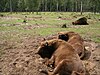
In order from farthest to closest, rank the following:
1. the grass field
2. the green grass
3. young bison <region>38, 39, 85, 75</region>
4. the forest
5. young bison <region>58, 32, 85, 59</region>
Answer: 1. the forest
2. the grass field
3. the green grass
4. young bison <region>58, 32, 85, 59</region>
5. young bison <region>38, 39, 85, 75</region>

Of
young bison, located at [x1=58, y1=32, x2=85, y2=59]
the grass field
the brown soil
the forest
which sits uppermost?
young bison, located at [x1=58, y1=32, x2=85, y2=59]

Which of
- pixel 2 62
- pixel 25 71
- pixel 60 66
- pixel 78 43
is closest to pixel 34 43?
pixel 78 43

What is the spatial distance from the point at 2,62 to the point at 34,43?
309 cm

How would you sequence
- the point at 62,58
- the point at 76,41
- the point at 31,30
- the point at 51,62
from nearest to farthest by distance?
the point at 62,58 < the point at 51,62 < the point at 76,41 < the point at 31,30

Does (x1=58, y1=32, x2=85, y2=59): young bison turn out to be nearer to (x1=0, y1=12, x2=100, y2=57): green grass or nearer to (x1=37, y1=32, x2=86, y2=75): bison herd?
(x1=37, y1=32, x2=86, y2=75): bison herd

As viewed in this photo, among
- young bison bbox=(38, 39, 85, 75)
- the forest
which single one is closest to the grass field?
young bison bbox=(38, 39, 85, 75)

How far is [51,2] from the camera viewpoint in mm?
82625

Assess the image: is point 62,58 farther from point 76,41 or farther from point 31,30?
point 31,30

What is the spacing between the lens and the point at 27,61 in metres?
8.10

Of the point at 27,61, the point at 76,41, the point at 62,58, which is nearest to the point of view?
the point at 62,58

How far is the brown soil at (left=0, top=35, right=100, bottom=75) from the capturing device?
23.9 ft

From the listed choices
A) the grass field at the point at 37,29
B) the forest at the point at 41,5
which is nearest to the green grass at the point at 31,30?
the grass field at the point at 37,29

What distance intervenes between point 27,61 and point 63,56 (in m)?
1.48

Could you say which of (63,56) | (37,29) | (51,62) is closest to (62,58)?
(63,56)
